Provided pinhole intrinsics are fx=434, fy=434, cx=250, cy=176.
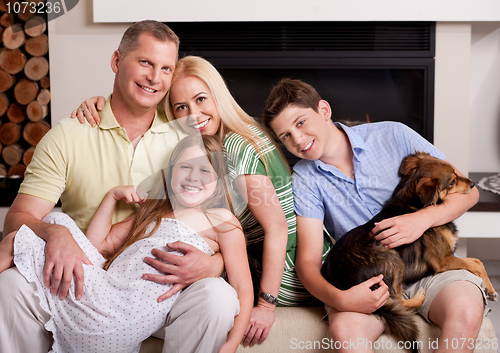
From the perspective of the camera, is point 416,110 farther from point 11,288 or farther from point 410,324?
point 11,288

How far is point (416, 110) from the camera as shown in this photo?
6.23ft

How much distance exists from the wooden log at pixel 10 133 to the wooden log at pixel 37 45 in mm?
321

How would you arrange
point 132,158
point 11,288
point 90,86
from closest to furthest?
point 11,288, point 132,158, point 90,86

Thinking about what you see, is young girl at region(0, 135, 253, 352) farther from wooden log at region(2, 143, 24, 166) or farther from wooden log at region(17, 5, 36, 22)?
wooden log at region(17, 5, 36, 22)

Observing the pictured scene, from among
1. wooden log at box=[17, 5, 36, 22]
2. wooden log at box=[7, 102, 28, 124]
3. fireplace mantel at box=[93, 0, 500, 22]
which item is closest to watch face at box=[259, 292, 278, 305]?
fireplace mantel at box=[93, 0, 500, 22]

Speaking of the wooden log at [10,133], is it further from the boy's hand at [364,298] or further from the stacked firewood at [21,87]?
the boy's hand at [364,298]

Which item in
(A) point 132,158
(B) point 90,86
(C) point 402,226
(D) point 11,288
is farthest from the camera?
(B) point 90,86

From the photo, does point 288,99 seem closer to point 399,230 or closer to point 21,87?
point 399,230

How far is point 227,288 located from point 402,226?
404mm

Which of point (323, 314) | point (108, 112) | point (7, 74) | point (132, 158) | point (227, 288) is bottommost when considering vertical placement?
point (323, 314)

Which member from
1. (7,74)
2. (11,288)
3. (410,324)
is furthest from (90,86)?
(410,324)

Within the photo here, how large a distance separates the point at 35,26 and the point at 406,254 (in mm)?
1725

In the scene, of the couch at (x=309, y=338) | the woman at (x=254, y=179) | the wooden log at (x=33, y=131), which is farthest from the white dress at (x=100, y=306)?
the wooden log at (x=33, y=131)

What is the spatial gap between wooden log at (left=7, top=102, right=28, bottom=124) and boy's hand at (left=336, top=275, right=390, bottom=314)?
64.4 inches
